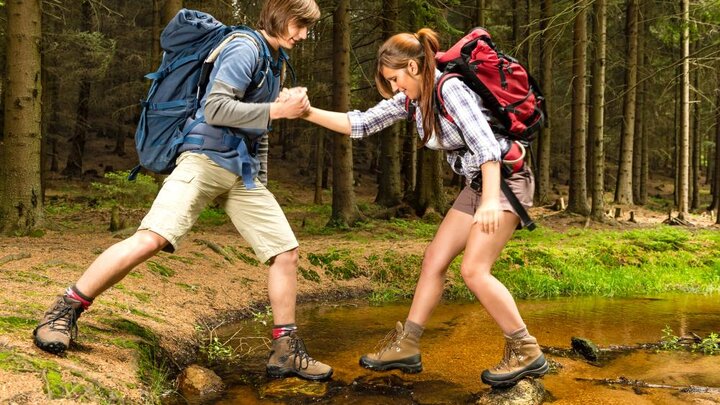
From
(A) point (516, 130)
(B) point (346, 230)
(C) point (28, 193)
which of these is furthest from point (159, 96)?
(B) point (346, 230)

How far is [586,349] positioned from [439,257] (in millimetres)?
1578

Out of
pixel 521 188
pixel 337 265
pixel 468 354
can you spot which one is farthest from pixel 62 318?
pixel 337 265

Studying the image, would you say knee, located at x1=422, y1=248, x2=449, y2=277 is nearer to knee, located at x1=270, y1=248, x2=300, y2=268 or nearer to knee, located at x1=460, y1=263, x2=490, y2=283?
knee, located at x1=460, y1=263, x2=490, y2=283

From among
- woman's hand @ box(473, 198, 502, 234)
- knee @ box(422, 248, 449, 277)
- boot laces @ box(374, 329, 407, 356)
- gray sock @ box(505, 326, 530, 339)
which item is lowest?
boot laces @ box(374, 329, 407, 356)

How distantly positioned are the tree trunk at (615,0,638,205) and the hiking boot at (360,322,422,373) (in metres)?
18.2

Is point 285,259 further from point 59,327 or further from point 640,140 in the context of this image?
point 640,140

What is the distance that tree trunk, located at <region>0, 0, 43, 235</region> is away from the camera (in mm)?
8562

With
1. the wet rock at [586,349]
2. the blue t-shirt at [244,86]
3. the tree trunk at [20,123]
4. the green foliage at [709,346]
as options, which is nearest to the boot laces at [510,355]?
the wet rock at [586,349]

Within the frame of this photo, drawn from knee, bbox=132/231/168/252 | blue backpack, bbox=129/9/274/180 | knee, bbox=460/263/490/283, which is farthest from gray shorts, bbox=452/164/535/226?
knee, bbox=132/231/168/252

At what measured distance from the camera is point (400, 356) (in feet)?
14.0

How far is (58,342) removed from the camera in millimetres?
3404

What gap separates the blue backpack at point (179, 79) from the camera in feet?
12.8

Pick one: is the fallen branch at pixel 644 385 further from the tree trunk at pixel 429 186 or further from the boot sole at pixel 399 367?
the tree trunk at pixel 429 186

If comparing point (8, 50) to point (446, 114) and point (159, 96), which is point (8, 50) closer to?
point (159, 96)
